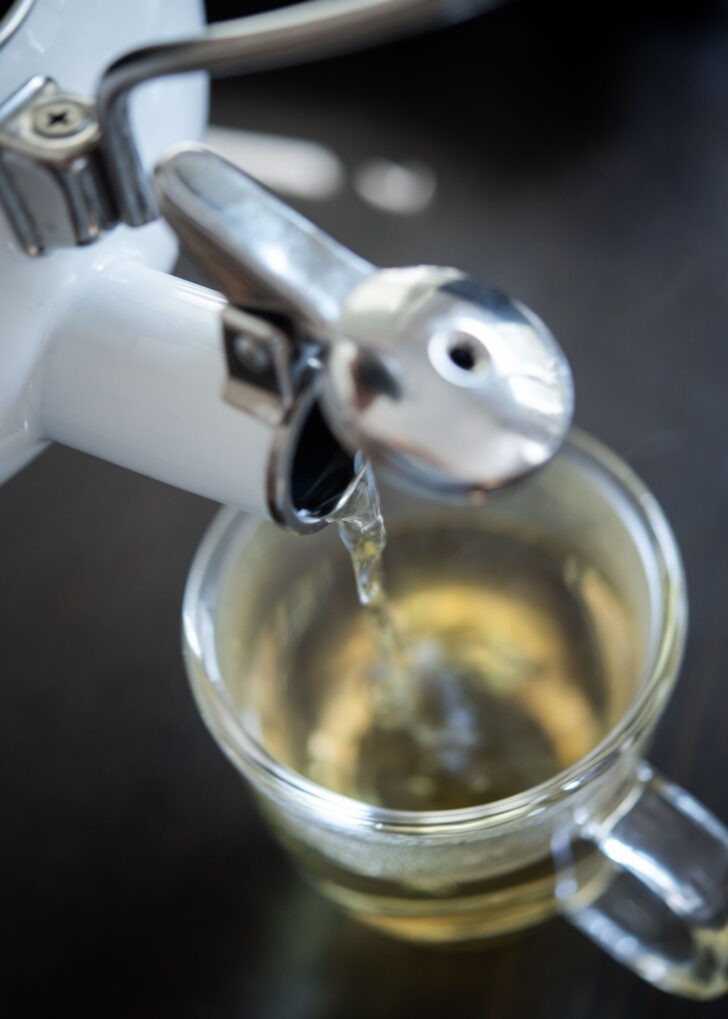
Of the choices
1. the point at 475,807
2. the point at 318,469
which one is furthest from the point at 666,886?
the point at 318,469

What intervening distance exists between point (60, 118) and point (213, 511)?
0.28 metres

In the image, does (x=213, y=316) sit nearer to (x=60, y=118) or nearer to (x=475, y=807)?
(x=60, y=118)

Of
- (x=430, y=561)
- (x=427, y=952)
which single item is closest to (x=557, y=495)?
(x=430, y=561)

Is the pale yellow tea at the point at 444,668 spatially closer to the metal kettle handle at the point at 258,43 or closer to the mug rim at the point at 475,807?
the mug rim at the point at 475,807

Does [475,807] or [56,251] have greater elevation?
[56,251]

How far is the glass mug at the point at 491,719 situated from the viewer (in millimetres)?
391

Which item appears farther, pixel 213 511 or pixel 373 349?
pixel 213 511

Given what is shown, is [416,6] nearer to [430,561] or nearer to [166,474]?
[166,474]

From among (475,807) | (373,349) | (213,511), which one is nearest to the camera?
(373,349)

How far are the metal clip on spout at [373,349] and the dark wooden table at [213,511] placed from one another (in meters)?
0.24

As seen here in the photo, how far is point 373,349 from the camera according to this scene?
0.24 meters

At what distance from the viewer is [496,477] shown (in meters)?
0.23

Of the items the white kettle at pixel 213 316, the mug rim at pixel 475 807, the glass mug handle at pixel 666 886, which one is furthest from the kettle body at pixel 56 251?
the glass mug handle at pixel 666 886

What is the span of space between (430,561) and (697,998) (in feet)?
0.56
